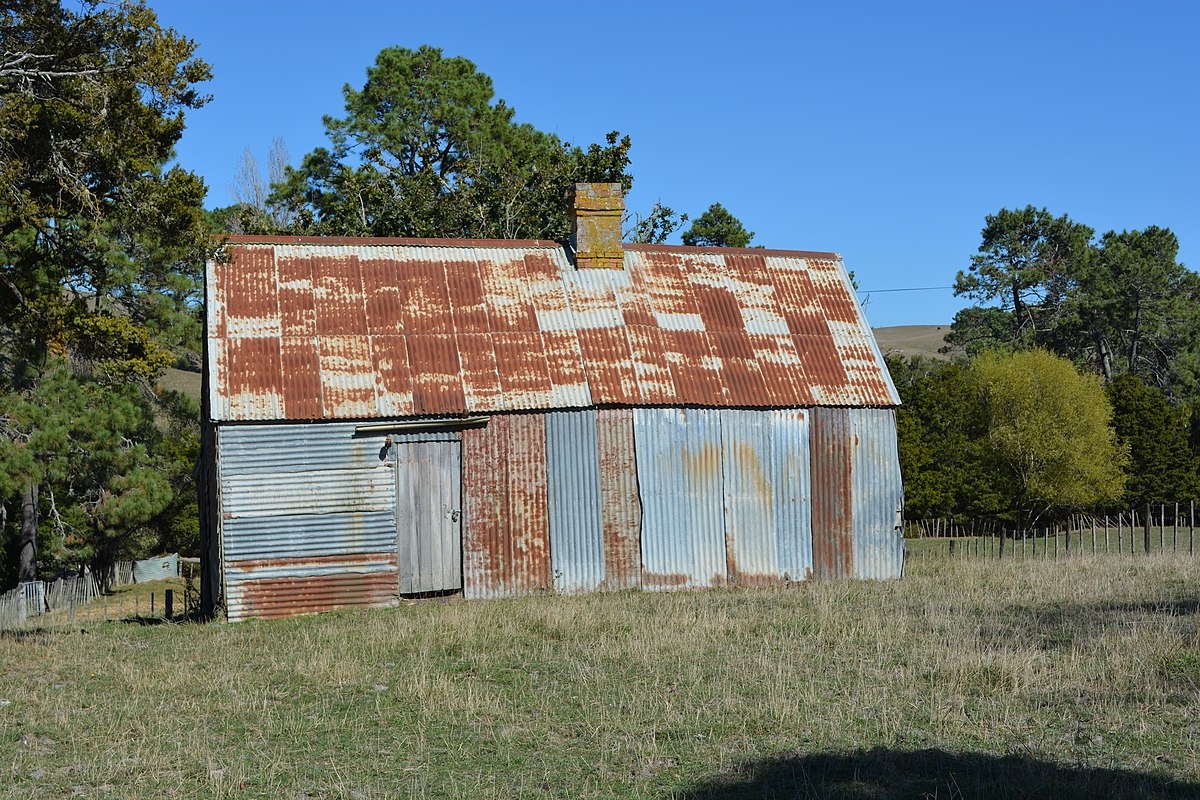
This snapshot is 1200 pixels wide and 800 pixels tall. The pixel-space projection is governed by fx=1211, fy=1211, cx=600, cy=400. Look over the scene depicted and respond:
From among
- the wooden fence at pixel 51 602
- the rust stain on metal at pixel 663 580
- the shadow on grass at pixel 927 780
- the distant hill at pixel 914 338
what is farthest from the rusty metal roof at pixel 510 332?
the distant hill at pixel 914 338

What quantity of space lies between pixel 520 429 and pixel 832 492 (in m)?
5.54

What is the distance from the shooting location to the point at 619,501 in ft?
64.7

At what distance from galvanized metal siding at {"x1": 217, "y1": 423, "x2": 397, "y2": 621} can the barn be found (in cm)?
3

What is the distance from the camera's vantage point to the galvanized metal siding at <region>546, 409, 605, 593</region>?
19453 millimetres

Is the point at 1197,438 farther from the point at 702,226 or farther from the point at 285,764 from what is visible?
the point at 285,764

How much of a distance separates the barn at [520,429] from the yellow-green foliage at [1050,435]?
2350 cm

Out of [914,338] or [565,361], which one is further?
[914,338]

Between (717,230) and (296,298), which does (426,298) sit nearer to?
(296,298)

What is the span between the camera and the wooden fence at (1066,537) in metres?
25.2

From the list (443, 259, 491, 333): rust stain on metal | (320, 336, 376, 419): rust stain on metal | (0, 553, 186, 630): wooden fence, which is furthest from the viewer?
(0, 553, 186, 630): wooden fence

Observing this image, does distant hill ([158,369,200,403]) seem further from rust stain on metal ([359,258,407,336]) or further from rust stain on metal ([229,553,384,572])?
rust stain on metal ([229,553,384,572])

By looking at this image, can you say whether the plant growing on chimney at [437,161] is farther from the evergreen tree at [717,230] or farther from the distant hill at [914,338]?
the distant hill at [914,338]

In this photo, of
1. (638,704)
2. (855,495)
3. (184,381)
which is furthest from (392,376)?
(184,381)

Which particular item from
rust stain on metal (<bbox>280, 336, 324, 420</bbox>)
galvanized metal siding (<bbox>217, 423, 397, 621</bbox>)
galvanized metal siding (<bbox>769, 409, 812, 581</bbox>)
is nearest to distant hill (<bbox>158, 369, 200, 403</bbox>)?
rust stain on metal (<bbox>280, 336, 324, 420</bbox>)
